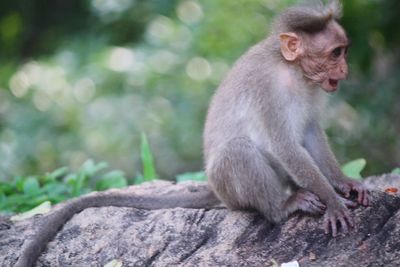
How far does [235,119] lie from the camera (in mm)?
6594

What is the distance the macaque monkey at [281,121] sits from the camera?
6160mm

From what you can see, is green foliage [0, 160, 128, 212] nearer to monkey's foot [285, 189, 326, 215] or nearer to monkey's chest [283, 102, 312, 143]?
monkey's chest [283, 102, 312, 143]

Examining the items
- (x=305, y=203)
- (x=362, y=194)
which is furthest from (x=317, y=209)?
(x=362, y=194)

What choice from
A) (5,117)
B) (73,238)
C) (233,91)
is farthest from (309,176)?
(5,117)

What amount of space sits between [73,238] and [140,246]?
531 mm

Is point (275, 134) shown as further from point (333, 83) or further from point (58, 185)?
point (58, 185)

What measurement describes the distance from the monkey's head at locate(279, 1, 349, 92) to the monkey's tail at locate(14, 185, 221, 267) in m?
1.18

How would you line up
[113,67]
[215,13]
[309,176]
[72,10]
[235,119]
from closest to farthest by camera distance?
[309,176], [235,119], [215,13], [113,67], [72,10]

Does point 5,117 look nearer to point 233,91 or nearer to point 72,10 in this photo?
point 72,10

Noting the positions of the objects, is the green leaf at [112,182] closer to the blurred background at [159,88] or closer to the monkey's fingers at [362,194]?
the monkey's fingers at [362,194]

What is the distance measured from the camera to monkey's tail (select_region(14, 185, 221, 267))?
623 centimetres

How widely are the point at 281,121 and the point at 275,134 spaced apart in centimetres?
10

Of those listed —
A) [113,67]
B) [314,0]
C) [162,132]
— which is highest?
[314,0]

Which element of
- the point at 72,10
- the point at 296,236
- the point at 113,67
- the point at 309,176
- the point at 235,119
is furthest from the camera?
the point at 72,10
